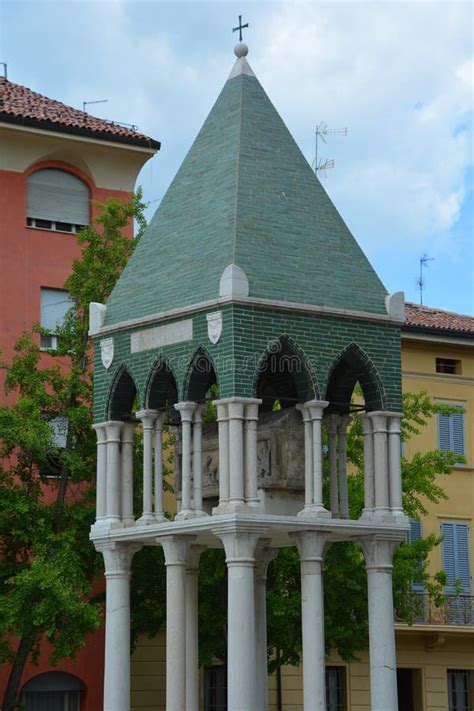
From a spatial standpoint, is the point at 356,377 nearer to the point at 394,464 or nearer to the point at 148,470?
the point at 394,464

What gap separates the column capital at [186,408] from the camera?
31125 mm

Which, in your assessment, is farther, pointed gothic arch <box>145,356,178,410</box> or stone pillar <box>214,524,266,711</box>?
pointed gothic arch <box>145,356,178,410</box>

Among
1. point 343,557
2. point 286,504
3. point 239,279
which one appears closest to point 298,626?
point 343,557

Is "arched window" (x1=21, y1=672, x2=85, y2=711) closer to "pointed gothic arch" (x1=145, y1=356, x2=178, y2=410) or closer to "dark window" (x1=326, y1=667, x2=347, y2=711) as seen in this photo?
"dark window" (x1=326, y1=667, x2=347, y2=711)

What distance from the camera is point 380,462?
3175 cm

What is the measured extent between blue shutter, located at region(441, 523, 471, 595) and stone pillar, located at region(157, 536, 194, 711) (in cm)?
2216

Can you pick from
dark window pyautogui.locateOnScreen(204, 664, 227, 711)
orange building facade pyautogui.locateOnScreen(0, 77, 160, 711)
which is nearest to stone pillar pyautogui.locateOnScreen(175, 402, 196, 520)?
orange building facade pyautogui.locateOnScreen(0, 77, 160, 711)

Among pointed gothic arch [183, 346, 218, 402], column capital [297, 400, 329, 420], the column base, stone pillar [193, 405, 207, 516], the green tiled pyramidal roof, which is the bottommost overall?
the column base

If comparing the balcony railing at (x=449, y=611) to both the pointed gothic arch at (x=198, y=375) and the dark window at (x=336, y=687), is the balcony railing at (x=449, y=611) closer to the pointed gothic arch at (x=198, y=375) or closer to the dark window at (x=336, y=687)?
the dark window at (x=336, y=687)

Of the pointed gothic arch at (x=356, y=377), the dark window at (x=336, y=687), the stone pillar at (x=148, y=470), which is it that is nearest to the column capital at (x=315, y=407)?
the pointed gothic arch at (x=356, y=377)

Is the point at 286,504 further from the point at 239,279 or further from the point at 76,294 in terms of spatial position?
the point at 76,294

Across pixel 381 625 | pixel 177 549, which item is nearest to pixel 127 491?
pixel 177 549

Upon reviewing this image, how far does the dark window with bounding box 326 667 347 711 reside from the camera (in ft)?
166

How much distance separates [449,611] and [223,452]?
23.1 metres
